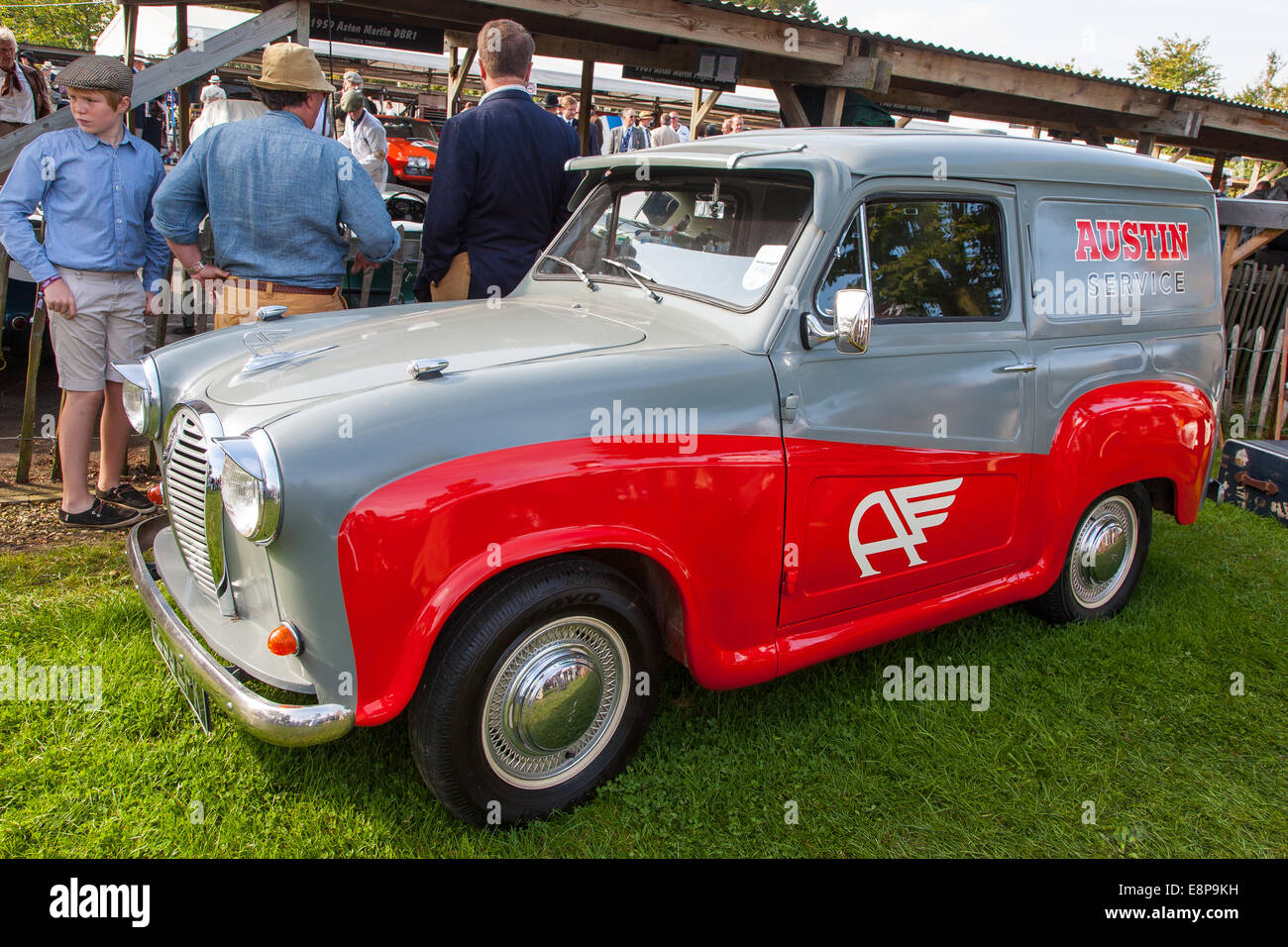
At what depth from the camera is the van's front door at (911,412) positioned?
114 inches

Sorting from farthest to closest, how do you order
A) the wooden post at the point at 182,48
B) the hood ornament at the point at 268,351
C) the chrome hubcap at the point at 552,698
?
the wooden post at the point at 182,48
the hood ornament at the point at 268,351
the chrome hubcap at the point at 552,698

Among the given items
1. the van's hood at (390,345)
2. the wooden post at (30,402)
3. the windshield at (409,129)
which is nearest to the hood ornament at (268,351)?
the van's hood at (390,345)

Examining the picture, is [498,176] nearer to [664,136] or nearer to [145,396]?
[145,396]

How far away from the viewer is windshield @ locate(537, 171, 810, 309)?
3.00 meters

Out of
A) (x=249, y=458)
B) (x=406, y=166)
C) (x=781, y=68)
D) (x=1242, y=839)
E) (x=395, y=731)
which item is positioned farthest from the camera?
(x=406, y=166)

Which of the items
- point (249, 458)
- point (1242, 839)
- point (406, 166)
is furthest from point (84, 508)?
point (406, 166)

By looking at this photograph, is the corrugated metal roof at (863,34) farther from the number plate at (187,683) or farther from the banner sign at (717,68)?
the number plate at (187,683)

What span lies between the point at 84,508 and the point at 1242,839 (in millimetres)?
5127

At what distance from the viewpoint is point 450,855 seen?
2568 mm

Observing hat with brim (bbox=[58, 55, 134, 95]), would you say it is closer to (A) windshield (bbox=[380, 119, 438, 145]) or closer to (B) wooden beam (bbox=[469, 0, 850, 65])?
(B) wooden beam (bbox=[469, 0, 850, 65])

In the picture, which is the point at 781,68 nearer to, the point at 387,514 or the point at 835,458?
the point at 835,458

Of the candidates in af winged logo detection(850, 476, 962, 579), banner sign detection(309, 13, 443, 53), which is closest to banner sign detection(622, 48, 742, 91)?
banner sign detection(309, 13, 443, 53)

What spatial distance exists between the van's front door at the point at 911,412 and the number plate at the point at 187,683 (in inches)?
69.3

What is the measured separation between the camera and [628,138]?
1512 cm
